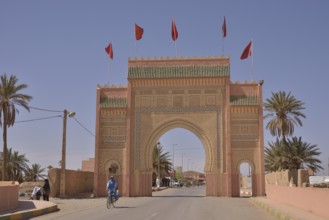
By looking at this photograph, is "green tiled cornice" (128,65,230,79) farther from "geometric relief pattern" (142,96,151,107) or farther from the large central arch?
the large central arch

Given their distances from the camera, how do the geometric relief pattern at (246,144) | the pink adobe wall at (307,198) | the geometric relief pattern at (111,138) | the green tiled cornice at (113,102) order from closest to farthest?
the pink adobe wall at (307,198) → the geometric relief pattern at (246,144) → the geometric relief pattern at (111,138) → the green tiled cornice at (113,102)

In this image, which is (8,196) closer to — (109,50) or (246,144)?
(246,144)

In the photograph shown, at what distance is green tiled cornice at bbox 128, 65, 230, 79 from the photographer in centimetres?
3488

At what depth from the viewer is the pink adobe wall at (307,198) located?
14430mm

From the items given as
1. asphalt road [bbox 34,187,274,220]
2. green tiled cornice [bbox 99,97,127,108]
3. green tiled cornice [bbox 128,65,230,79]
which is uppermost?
green tiled cornice [bbox 128,65,230,79]

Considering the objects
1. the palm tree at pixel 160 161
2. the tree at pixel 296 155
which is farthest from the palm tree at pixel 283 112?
the palm tree at pixel 160 161

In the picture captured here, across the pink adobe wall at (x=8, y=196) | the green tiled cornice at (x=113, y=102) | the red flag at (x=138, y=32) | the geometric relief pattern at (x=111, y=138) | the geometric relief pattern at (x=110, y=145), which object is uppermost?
the red flag at (x=138, y=32)

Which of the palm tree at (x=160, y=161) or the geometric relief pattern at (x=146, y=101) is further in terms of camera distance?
the palm tree at (x=160, y=161)

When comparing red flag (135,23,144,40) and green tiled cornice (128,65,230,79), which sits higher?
red flag (135,23,144,40)

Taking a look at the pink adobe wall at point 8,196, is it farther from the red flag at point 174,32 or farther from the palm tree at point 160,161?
the palm tree at point 160,161

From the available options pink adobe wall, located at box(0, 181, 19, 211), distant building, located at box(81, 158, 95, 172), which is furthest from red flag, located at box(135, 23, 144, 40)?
distant building, located at box(81, 158, 95, 172)

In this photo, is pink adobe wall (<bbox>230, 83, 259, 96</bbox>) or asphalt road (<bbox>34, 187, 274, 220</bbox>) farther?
pink adobe wall (<bbox>230, 83, 259, 96</bbox>)

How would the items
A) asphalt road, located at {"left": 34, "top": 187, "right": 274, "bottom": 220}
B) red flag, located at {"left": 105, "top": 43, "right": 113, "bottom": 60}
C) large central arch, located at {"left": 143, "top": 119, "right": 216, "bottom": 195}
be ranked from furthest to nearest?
red flag, located at {"left": 105, "top": 43, "right": 113, "bottom": 60}, large central arch, located at {"left": 143, "top": 119, "right": 216, "bottom": 195}, asphalt road, located at {"left": 34, "top": 187, "right": 274, "bottom": 220}

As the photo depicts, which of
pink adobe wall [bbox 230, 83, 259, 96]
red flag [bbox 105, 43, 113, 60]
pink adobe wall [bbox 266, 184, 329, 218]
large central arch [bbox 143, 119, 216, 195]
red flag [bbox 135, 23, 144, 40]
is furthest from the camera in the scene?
red flag [bbox 105, 43, 113, 60]
